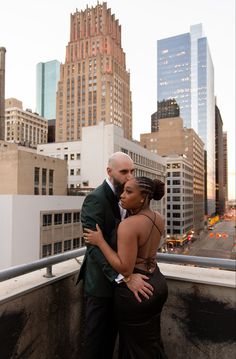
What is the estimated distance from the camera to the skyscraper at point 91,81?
4656 inches

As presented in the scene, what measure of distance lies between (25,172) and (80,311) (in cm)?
4102

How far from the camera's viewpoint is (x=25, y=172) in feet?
138

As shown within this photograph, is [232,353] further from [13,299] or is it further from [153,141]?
[153,141]

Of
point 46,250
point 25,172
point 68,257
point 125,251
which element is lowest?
point 46,250

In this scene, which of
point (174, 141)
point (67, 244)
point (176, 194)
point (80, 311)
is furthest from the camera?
point (174, 141)

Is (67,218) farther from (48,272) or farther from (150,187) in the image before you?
(150,187)

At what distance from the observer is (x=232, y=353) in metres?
2.88

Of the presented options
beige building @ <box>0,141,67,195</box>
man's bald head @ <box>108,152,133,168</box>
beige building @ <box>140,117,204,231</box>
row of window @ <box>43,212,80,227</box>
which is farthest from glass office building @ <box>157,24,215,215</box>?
man's bald head @ <box>108,152,133,168</box>

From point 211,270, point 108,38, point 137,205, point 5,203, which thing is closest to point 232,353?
point 211,270

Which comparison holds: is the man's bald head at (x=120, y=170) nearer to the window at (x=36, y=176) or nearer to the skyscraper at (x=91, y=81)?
the window at (x=36, y=176)

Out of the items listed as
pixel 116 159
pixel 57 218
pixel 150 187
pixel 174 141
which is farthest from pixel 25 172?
pixel 174 141

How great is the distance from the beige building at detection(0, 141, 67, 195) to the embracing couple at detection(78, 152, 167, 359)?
4084 cm

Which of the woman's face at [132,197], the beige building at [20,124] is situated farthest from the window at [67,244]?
the beige building at [20,124]

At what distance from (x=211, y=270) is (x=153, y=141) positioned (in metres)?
108
